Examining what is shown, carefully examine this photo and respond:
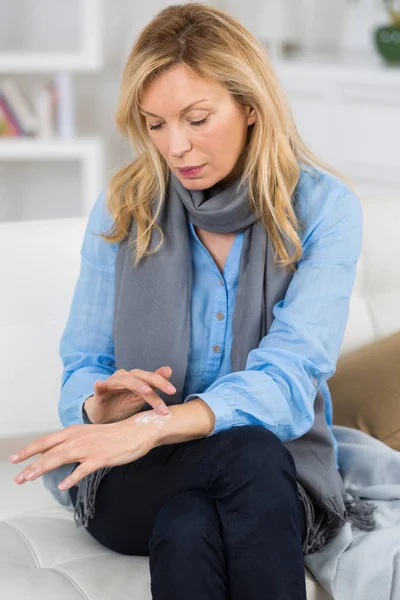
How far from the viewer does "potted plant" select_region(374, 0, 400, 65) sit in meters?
4.00

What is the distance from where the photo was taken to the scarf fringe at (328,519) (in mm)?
1553

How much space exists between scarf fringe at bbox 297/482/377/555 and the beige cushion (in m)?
0.23

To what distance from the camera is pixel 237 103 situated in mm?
1591

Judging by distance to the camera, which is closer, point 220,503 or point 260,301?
point 220,503

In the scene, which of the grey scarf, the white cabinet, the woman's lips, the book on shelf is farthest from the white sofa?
the white cabinet

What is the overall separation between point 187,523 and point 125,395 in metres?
0.30

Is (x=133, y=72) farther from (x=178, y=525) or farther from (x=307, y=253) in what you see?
(x=178, y=525)

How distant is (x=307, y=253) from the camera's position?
1.67 metres

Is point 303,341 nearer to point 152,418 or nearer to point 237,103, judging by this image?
point 152,418

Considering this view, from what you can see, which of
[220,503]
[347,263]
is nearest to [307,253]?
[347,263]

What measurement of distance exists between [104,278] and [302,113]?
261 centimetres

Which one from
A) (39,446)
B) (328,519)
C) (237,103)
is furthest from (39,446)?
(237,103)

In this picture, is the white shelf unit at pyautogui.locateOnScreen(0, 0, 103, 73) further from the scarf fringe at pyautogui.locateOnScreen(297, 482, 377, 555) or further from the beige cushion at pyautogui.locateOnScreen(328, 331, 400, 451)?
the scarf fringe at pyautogui.locateOnScreen(297, 482, 377, 555)

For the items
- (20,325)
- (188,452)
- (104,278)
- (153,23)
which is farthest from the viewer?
(20,325)
